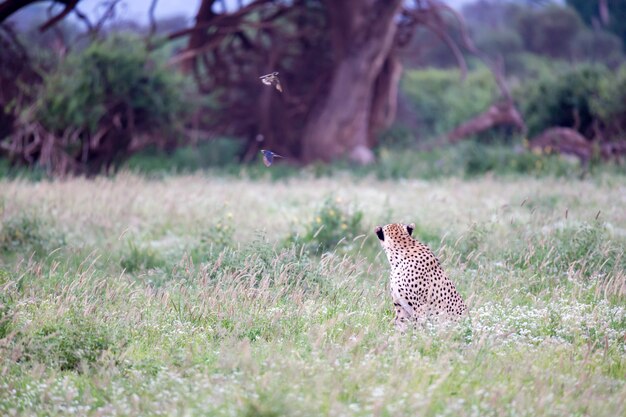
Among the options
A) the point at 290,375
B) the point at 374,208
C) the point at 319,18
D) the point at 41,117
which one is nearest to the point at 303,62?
the point at 319,18

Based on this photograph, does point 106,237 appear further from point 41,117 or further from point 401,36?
point 401,36

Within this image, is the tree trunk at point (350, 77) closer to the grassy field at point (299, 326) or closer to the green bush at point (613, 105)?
the green bush at point (613, 105)

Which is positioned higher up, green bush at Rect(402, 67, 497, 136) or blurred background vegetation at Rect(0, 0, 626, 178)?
blurred background vegetation at Rect(0, 0, 626, 178)

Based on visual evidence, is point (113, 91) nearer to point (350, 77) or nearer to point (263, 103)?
point (263, 103)

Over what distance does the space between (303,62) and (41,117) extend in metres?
8.50

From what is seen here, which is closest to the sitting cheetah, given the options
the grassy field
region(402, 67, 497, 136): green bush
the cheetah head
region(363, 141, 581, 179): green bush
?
the cheetah head

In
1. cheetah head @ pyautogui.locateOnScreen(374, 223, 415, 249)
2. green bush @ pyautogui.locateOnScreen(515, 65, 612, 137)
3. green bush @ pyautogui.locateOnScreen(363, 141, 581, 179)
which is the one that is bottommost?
green bush @ pyautogui.locateOnScreen(363, 141, 581, 179)

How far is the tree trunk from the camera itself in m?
21.0

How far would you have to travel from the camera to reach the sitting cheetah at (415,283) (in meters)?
6.57

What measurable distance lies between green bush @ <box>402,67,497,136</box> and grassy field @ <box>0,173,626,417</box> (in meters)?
19.1

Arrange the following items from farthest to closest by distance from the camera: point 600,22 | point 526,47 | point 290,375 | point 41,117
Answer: point 526,47, point 600,22, point 41,117, point 290,375

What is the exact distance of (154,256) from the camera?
991cm

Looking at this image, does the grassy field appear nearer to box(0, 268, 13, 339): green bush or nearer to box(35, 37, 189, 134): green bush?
box(0, 268, 13, 339): green bush

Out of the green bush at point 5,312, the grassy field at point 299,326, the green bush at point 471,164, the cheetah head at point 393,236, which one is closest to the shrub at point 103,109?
the green bush at point 471,164
